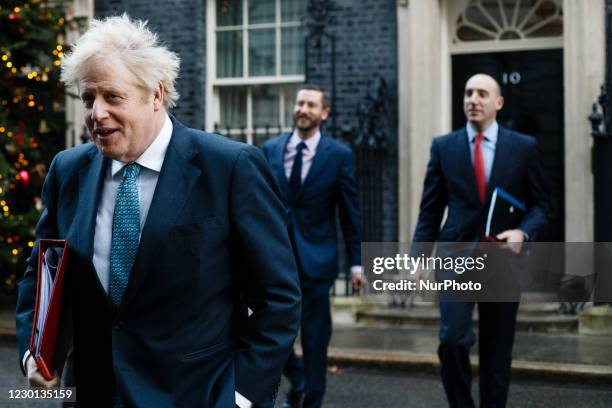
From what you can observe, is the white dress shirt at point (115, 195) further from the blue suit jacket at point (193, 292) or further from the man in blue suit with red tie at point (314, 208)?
the man in blue suit with red tie at point (314, 208)

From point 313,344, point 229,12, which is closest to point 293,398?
point 313,344

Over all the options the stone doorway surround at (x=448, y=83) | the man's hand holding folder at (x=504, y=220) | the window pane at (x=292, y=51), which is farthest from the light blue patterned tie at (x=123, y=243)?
the window pane at (x=292, y=51)

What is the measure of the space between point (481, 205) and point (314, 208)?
1.30m

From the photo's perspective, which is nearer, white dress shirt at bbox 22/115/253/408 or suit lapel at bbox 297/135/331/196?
white dress shirt at bbox 22/115/253/408

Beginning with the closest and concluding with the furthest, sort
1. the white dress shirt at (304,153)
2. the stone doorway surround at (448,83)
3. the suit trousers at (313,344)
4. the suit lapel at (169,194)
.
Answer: the suit lapel at (169,194)
the suit trousers at (313,344)
the white dress shirt at (304,153)
the stone doorway surround at (448,83)

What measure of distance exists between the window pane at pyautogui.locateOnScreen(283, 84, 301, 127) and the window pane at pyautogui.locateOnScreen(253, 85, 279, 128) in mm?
118

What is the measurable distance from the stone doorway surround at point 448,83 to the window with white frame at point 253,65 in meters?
1.48

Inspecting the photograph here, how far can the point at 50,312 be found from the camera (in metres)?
2.70

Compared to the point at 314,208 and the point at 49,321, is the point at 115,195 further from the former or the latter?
the point at 314,208

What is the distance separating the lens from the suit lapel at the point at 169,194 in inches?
106

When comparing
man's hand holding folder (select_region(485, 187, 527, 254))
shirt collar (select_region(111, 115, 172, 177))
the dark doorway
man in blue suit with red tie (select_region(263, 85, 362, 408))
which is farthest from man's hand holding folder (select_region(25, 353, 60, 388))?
the dark doorway

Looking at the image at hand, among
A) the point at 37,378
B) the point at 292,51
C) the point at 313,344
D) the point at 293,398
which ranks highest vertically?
the point at 292,51

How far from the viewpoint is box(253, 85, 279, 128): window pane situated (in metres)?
12.2

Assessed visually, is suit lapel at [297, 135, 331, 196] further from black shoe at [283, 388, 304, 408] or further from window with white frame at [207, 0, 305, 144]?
window with white frame at [207, 0, 305, 144]
